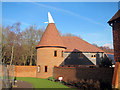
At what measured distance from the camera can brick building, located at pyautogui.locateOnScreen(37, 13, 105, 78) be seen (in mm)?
26797

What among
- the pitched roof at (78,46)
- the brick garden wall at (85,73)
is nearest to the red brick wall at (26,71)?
the brick garden wall at (85,73)

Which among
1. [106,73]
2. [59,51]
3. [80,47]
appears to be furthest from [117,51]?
[80,47]

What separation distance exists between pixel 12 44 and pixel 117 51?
91.4 feet

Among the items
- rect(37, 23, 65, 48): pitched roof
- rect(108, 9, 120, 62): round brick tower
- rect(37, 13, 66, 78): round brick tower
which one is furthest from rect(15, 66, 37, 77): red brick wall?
rect(108, 9, 120, 62): round brick tower

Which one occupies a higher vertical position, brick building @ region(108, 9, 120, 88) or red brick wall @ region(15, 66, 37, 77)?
brick building @ region(108, 9, 120, 88)

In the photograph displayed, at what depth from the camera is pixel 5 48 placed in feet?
119

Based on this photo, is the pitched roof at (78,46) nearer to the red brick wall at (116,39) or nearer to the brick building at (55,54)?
the brick building at (55,54)

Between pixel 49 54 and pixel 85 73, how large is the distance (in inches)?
384

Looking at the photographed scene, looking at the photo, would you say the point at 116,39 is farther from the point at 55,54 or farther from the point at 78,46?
the point at 78,46

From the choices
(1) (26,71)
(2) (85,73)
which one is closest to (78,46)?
(1) (26,71)

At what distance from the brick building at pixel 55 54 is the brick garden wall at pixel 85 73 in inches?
105

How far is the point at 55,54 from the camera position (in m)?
27.3

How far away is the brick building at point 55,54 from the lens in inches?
1055

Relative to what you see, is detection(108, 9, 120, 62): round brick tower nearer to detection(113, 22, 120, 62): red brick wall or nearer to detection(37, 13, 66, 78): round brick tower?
detection(113, 22, 120, 62): red brick wall
